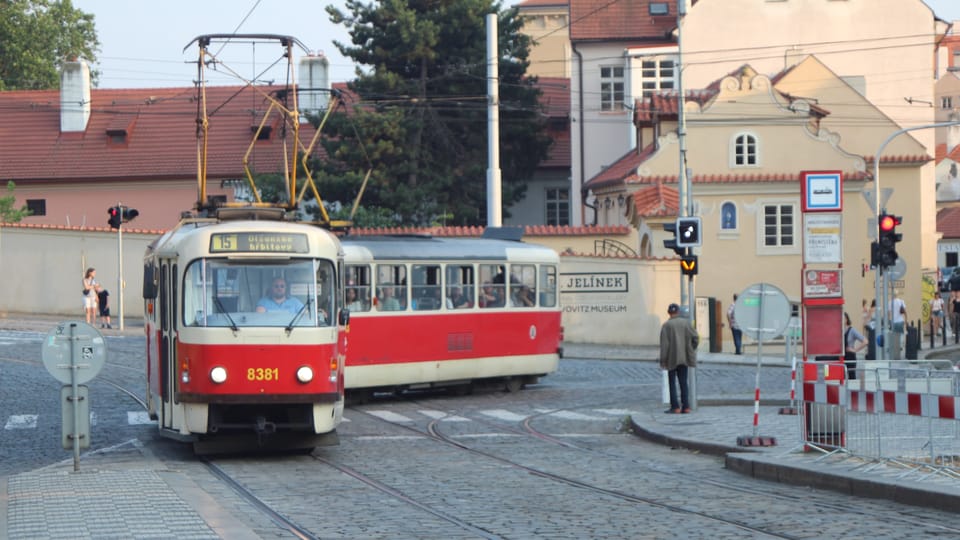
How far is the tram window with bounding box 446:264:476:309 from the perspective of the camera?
2694cm

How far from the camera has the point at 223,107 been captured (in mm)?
63938

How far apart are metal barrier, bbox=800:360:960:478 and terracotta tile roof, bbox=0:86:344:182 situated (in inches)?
1766

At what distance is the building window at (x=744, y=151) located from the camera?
50.7 m

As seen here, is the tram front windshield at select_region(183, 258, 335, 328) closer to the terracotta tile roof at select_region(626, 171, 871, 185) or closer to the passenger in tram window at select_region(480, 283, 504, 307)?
the passenger in tram window at select_region(480, 283, 504, 307)

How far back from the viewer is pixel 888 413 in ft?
48.8

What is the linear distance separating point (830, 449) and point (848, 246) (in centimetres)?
3607

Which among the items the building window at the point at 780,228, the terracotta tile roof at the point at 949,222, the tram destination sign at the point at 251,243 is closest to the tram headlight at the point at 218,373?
the tram destination sign at the point at 251,243

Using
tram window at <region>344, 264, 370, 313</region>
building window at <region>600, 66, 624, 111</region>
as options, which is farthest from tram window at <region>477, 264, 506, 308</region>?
building window at <region>600, 66, 624, 111</region>

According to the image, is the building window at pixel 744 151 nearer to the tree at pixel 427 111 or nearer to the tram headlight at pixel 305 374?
the tree at pixel 427 111

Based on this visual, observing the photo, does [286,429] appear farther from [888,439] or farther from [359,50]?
[359,50]

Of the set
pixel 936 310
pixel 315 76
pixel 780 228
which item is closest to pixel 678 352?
pixel 780 228

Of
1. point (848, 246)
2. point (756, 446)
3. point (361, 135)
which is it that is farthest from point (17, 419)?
point (848, 246)

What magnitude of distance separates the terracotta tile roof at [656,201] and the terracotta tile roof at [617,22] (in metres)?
16.4

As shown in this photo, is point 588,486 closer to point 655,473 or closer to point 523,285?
point 655,473
